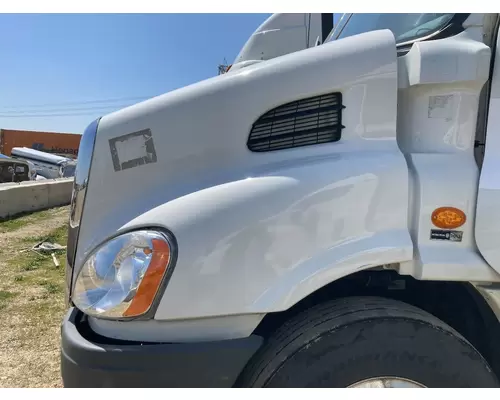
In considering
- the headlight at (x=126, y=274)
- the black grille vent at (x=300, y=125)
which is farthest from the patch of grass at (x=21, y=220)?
the black grille vent at (x=300, y=125)

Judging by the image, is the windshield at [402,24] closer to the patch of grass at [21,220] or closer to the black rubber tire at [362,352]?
the black rubber tire at [362,352]

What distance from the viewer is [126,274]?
4.91 feet

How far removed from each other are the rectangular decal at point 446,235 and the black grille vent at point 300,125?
522mm

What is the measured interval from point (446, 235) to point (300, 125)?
0.70 metres

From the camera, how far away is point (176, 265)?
145 cm

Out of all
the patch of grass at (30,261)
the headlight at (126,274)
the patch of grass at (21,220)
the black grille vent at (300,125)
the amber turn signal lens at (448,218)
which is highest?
the black grille vent at (300,125)

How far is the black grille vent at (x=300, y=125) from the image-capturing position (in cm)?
165

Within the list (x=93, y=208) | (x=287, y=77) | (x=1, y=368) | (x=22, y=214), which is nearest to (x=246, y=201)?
(x=287, y=77)

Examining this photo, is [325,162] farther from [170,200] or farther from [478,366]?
[478,366]

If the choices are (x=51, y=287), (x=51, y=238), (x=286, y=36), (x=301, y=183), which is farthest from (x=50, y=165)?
(x=301, y=183)

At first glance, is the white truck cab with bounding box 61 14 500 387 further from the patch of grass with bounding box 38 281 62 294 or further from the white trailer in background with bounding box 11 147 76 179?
the white trailer in background with bounding box 11 147 76 179

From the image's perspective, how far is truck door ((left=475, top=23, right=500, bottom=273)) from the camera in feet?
5.10

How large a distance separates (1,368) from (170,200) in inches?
93.2

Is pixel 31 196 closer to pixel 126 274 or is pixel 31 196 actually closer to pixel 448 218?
pixel 126 274
